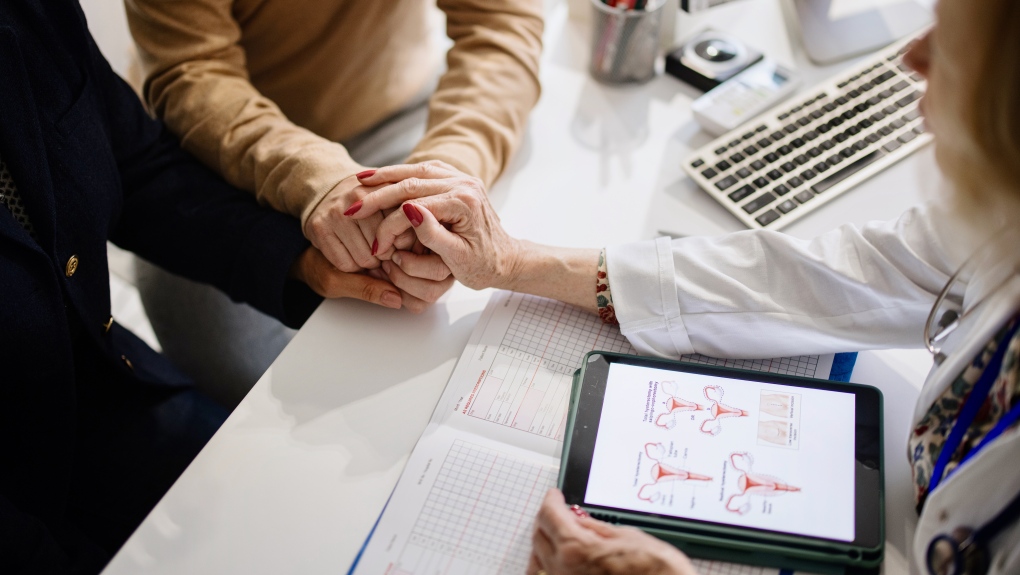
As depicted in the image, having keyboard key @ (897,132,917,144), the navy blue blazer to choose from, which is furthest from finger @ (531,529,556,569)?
keyboard key @ (897,132,917,144)

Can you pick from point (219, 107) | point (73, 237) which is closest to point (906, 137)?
point (219, 107)

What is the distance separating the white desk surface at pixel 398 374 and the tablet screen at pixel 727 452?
0.26 ft

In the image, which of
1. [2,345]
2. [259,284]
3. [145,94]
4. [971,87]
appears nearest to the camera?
[971,87]

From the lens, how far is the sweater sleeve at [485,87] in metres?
1.08

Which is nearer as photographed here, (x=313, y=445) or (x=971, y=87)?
(x=971, y=87)

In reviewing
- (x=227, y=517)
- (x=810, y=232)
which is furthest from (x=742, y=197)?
(x=227, y=517)

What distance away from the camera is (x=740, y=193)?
3.44 feet

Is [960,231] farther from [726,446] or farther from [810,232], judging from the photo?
[810,232]

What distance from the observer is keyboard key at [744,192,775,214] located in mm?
1032

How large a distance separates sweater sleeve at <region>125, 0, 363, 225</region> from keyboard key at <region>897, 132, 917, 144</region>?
2.53 ft

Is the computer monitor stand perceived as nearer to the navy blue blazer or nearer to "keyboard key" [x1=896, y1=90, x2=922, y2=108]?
"keyboard key" [x1=896, y1=90, x2=922, y2=108]

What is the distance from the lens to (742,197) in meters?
1.05

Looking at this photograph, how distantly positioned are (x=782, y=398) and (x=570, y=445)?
219mm

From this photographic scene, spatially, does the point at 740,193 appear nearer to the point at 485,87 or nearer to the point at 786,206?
the point at 786,206
